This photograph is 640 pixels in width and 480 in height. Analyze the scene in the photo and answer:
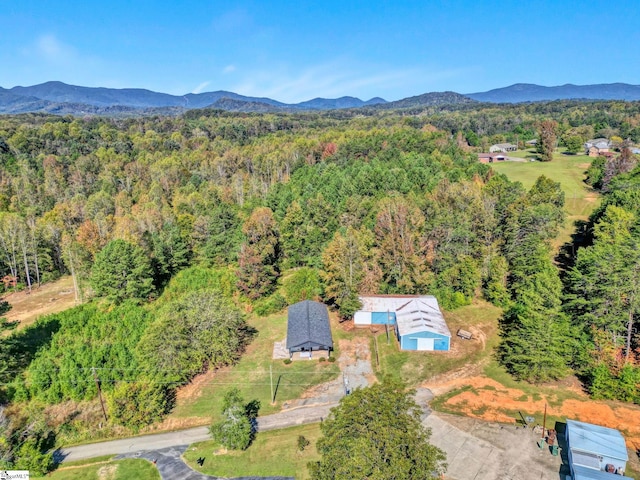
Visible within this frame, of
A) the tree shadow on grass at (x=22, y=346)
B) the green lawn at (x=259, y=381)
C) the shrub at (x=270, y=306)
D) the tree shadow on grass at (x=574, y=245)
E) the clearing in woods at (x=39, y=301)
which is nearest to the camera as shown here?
the green lawn at (x=259, y=381)

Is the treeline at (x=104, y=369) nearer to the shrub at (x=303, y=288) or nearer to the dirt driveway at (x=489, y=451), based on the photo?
the shrub at (x=303, y=288)

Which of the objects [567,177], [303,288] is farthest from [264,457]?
[567,177]

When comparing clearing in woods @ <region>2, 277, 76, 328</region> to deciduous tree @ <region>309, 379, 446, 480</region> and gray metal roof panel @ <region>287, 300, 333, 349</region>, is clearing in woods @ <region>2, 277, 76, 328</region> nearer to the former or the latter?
gray metal roof panel @ <region>287, 300, 333, 349</region>

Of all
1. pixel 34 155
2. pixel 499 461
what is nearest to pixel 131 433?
pixel 499 461

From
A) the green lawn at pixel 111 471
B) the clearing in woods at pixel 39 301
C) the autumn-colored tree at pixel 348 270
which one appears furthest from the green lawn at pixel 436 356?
the clearing in woods at pixel 39 301

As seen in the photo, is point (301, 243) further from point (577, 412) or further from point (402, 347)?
point (577, 412)

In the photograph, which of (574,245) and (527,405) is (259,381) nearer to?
(527,405)
